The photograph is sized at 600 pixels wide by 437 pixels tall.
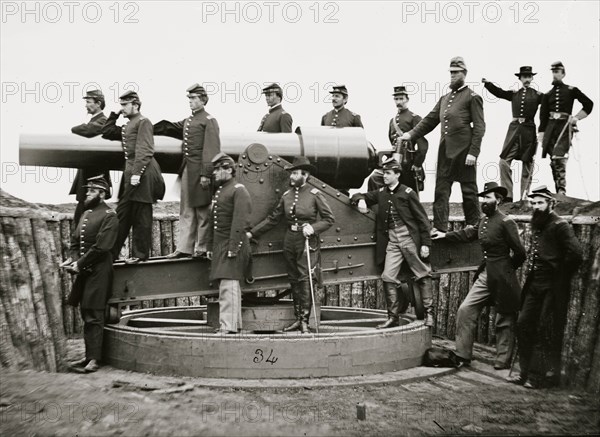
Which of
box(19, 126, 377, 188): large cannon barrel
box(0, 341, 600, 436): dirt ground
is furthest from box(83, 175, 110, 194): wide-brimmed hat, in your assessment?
box(0, 341, 600, 436): dirt ground

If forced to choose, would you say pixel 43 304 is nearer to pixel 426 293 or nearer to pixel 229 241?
pixel 229 241

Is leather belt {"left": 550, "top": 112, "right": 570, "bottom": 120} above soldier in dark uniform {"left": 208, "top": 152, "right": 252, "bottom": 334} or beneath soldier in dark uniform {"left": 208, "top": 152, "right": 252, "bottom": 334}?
above

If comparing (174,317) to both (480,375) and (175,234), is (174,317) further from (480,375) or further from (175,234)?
(480,375)

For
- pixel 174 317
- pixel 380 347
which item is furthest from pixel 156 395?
pixel 174 317

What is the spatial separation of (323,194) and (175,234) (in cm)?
448

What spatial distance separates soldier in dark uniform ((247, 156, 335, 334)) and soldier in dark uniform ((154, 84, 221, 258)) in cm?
64

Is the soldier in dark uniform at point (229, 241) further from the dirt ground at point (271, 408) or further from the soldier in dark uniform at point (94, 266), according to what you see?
the soldier in dark uniform at point (94, 266)

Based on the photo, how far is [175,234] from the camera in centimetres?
1360

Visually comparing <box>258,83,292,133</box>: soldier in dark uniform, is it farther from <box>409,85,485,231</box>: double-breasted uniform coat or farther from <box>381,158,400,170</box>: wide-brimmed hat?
<box>409,85,485,231</box>: double-breasted uniform coat

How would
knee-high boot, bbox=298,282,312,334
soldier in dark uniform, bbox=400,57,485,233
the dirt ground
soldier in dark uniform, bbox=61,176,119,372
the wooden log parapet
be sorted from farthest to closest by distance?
soldier in dark uniform, bbox=400,57,485,233
knee-high boot, bbox=298,282,312,334
soldier in dark uniform, bbox=61,176,119,372
the wooden log parapet
the dirt ground

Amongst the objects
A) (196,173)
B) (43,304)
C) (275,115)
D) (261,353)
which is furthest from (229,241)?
(275,115)

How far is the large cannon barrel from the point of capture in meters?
9.59

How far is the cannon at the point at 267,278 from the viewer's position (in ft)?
28.5

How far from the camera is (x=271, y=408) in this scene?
7.37 m
